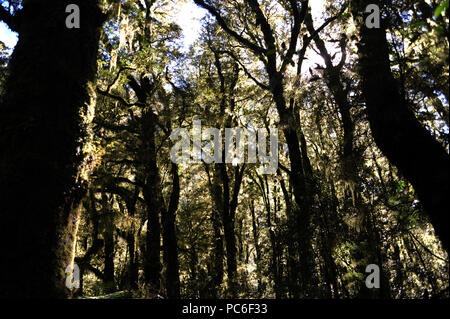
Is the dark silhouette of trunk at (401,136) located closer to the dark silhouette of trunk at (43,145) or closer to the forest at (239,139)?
the forest at (239,139)

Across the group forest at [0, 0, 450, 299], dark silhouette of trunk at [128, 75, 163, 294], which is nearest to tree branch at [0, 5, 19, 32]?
forest at [0, 0, 450, 299]

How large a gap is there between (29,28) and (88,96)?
930 mm

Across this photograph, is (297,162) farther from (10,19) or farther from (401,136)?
(10,19)

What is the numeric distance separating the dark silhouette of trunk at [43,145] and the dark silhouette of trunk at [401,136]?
319 cm

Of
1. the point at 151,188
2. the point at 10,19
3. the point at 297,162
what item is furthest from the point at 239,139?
the point at 10,19

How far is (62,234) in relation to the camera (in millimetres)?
2598

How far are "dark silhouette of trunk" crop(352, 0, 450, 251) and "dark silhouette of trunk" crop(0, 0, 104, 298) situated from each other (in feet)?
10.5

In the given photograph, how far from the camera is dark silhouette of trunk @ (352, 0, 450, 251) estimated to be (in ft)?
7.89

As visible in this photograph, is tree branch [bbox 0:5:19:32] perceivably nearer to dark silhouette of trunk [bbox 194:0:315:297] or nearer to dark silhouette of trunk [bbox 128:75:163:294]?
dark silhouette of trunk [bbox 194:0:315:297]

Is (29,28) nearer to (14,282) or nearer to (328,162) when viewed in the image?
(14,282)

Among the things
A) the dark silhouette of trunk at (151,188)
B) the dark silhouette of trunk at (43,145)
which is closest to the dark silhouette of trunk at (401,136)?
the dark silhouette of trunk at (43,145)

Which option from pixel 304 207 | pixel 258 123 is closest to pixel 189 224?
pixel 258 123

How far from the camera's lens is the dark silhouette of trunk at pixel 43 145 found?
2344 millimetres

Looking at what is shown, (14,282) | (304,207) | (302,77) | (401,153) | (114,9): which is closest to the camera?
(14,282)
